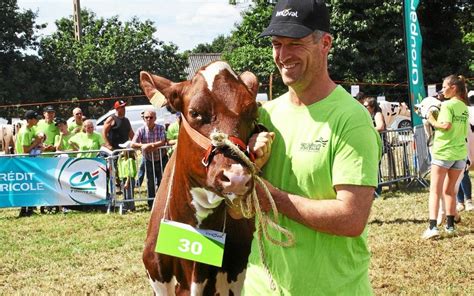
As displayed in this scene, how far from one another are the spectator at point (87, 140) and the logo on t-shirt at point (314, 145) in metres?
10.4

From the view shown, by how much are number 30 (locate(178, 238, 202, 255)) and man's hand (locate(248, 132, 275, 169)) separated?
0.73 metres

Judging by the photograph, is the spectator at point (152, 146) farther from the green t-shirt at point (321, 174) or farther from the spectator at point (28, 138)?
the green t-shirt at point (321, 174)

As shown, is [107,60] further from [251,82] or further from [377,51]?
[251,82]

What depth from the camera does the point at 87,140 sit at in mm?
12445

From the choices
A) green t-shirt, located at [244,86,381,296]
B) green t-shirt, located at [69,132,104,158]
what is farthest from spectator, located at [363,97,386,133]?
green t-shirt, located at [244,86,381,296]

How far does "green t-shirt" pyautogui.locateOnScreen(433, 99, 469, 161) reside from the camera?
26.6ft

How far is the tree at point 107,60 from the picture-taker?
36875 mm

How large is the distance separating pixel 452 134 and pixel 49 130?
8843 mm

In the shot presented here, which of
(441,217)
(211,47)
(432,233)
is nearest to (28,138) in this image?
(441,217)

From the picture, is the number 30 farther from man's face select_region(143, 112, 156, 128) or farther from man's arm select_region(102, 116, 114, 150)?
man's arm select_region(102, 116, 114, 150)

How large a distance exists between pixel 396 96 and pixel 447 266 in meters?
24.2

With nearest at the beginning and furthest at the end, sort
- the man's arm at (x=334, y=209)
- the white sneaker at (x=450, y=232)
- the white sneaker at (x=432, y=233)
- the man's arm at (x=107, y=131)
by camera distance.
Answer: the man's arm at (x=334, y=209)
the white sneaker at (x=432, y=233)
the white sneaker at (x=450, y=232)
the man's arm at (x=107, y=131)

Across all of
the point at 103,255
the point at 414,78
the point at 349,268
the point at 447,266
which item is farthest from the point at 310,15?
the point at 414,78

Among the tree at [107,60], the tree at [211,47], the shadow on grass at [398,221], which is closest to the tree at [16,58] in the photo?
the tree at [107,60]
